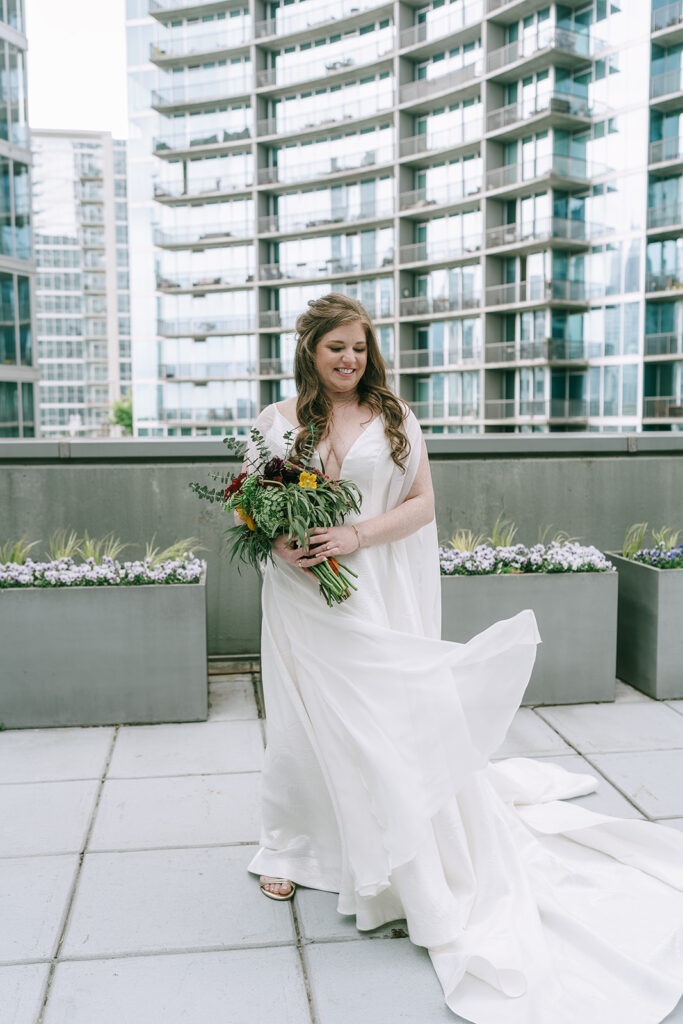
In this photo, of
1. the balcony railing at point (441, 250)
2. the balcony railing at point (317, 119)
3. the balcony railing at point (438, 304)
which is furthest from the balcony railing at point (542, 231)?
the balcony railing at point (317, 119)

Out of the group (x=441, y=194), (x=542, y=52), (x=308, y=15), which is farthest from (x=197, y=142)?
(x=542, y=52)

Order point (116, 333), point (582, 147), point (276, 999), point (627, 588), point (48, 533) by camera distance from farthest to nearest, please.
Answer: point (116, 333), point (582, 147), point (48, 533), point (627, 588), point (276, 999)

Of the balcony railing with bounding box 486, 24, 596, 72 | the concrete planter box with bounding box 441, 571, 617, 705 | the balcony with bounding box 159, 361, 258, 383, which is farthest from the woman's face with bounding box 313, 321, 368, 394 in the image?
the balcony with bounding box 159, 361, 258, 383

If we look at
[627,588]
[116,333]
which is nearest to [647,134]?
[627,588]

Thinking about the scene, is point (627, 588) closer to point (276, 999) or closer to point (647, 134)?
point (276, 999)

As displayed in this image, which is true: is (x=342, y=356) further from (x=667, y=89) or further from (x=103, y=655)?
(x=667, y=89)

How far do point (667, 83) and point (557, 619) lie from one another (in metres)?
44.7

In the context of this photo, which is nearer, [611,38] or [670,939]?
[670,939]

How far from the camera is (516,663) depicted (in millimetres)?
2275

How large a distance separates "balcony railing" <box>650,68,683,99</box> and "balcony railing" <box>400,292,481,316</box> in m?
12.4

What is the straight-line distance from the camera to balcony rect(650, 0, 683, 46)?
40.7m

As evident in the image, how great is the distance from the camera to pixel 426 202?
4956 centimetres

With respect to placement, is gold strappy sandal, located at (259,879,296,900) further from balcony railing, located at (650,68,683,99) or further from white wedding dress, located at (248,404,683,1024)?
balcony railing, located at (650,68,683,99)

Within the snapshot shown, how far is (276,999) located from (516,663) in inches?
38.2
